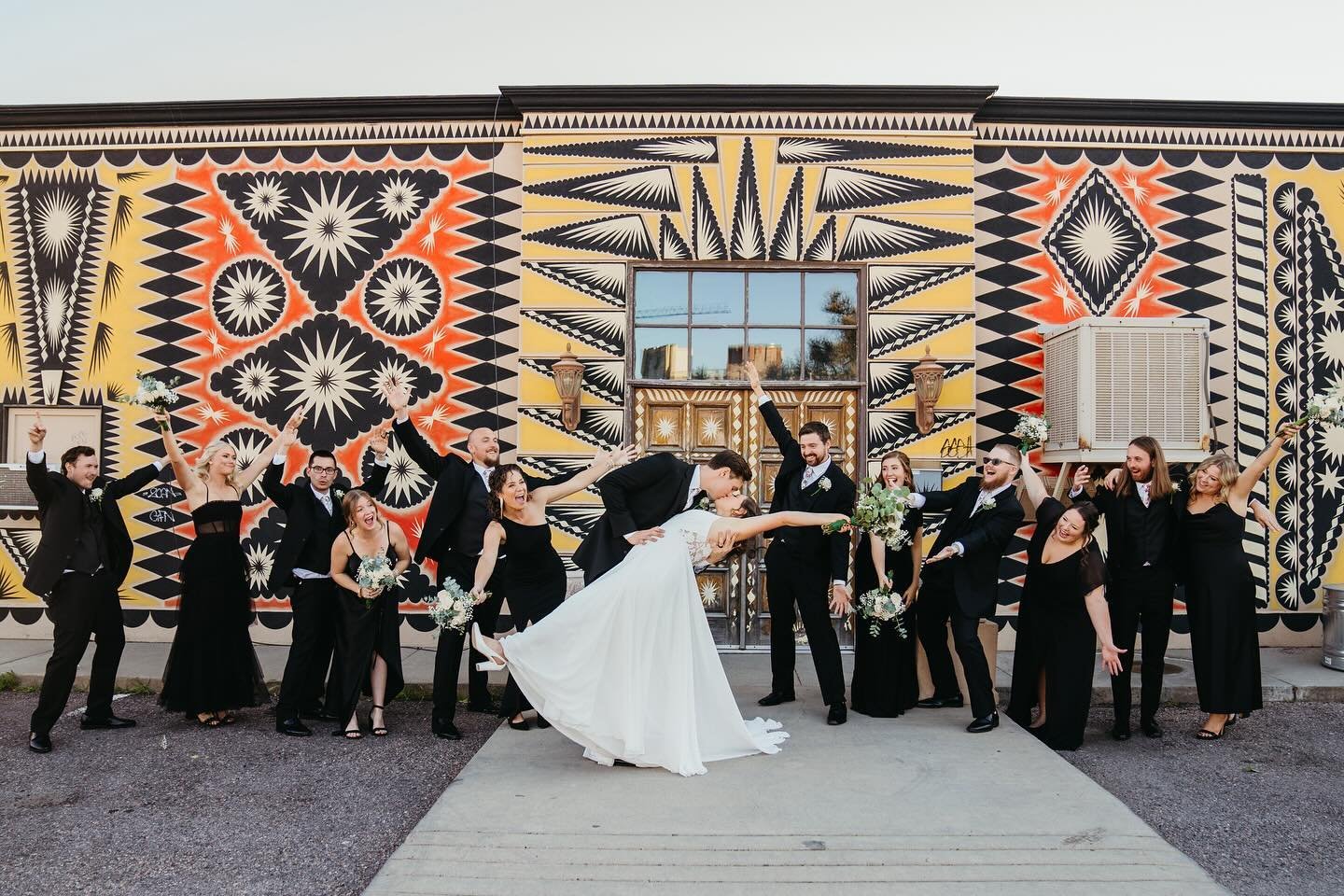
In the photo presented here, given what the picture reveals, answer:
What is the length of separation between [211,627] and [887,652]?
438cm

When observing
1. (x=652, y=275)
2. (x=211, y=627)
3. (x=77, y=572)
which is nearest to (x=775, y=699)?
(x=211, y=627)

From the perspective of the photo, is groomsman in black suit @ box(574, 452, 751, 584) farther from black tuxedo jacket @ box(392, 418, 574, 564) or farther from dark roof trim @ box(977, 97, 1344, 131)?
dark roof trim @ box(977, 97, 1344, 131)

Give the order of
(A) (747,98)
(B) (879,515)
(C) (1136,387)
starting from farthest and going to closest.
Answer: (A) (747,98)
(C) (1136,387)
(B) (879,515)

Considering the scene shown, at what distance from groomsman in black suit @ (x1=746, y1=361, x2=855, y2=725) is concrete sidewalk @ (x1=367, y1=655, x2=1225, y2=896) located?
64 cm

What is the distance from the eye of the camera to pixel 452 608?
5398 mm

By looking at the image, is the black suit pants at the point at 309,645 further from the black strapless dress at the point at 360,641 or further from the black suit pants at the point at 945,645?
the black suit pants at the point at 945,645

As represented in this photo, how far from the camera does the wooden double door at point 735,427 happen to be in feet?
27.0

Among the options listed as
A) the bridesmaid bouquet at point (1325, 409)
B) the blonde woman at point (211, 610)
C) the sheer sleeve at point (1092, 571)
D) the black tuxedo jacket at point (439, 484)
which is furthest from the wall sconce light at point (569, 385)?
the bridesmaid bouquet at point (1325, 409)

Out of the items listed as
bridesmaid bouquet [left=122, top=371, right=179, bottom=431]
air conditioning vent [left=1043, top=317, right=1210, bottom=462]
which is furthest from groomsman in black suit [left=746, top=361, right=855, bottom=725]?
bridesmaid bouquet [left=122, top=371, right=179, bottom=431]

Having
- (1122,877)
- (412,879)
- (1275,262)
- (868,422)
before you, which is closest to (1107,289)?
(1275,262)

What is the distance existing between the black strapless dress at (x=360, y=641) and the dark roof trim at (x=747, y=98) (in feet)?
14.6

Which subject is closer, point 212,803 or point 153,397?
point 212,803

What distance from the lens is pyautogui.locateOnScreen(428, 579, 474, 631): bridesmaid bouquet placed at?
539 cm

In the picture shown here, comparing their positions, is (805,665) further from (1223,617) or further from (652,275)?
(652,275)
